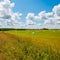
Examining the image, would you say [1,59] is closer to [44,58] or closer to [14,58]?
[14,58]

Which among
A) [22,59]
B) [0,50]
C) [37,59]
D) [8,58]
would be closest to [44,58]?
[37,59]

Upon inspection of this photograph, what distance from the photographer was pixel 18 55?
1158 centimetres

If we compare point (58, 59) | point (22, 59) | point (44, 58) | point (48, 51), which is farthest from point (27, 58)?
point (48, 51)

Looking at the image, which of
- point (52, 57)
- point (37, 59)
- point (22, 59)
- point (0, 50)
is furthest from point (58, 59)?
point (0, 50)

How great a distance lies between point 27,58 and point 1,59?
4.64ft

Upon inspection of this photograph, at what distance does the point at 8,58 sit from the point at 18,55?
1.03 metres

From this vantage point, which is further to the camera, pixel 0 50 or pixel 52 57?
pixel 0 50

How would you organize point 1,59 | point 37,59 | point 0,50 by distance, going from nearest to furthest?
point 1,59 < point 37,59 < point 0,50

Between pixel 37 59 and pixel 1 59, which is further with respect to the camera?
pixel 37 59

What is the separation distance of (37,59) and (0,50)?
3.30 metres

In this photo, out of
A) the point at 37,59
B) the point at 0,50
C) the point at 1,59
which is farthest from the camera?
the point at 0,50

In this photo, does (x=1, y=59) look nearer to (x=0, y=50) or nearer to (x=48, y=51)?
(x=0, y=50)

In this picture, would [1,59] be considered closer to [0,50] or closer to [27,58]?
[27,58]

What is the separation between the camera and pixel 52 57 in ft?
38.2
